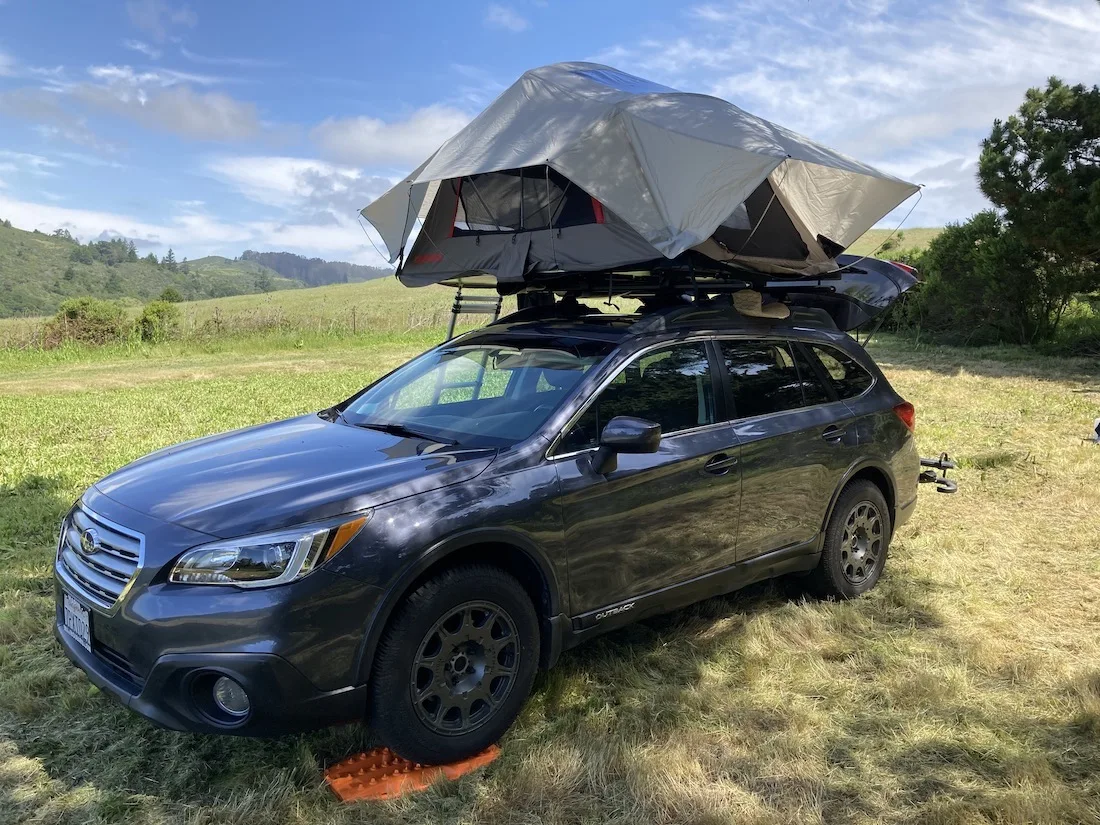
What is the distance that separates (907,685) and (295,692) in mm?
2735

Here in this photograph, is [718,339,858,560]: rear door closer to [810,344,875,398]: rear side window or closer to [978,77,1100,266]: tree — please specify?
[810,344,875,398]: rear side window

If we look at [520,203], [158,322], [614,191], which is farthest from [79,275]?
[614,191]

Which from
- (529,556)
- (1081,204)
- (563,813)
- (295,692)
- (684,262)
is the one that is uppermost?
(1081,204)

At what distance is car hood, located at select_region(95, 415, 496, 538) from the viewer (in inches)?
118

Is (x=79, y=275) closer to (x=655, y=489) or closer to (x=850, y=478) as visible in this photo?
(x=850, y=478)

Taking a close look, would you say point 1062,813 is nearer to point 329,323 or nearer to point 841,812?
point 841,812

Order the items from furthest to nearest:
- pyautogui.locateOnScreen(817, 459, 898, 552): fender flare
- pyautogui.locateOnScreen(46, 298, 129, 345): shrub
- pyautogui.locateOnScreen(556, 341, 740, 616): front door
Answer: pyautogui.locateOnScreen(46, 298, 129, 345): shrub
pyautogui.locateOnScreen(817, 459, 898, 552): fender flare
pyautogui.locateOnScreen(556, 341, 740, 616): front door

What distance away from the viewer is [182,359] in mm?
21578

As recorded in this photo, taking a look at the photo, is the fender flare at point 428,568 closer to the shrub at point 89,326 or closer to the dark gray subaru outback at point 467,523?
the dark gray subaru outback at point 467,523

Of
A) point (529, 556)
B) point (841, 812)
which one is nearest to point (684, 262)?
point (529, 556)

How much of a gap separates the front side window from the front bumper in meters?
1.36

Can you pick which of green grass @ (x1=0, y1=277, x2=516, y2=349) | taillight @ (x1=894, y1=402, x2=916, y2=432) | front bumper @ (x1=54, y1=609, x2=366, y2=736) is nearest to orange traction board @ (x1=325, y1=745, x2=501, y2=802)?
front bumper @ (x1=54, y1=609, x2=366, y2=736)

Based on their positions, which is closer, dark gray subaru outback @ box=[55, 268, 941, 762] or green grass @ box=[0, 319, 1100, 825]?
dark gray subaru outback @ box=[55, 268, 941, 762]

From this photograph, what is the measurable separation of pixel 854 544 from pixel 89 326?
2399 centimetres
